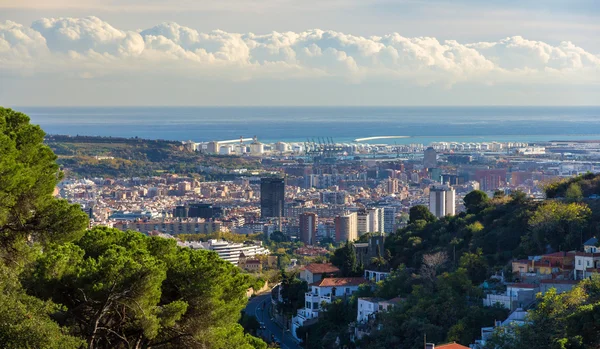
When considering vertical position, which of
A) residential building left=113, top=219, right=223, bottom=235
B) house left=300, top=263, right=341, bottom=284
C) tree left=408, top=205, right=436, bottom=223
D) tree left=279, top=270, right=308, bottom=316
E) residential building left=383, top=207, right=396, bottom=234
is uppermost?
tree left=408, top=205, right=436, bottom=223

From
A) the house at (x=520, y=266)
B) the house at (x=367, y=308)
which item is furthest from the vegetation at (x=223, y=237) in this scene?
the house at (x=520, y=266)

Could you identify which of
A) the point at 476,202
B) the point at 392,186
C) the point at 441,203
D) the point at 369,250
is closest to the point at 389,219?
the point at 441,203

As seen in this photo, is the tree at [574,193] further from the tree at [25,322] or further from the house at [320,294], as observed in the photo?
the tree at [25,322]

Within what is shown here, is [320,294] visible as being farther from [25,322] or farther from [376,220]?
[376,220]

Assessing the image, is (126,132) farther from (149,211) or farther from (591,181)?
(591,181)

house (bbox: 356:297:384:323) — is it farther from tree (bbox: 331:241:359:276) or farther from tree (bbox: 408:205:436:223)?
tree (bbox: 408:205:436:223)

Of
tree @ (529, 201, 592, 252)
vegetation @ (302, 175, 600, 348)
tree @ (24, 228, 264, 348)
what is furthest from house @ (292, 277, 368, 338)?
tree @ (24, 228, 264, 348)
